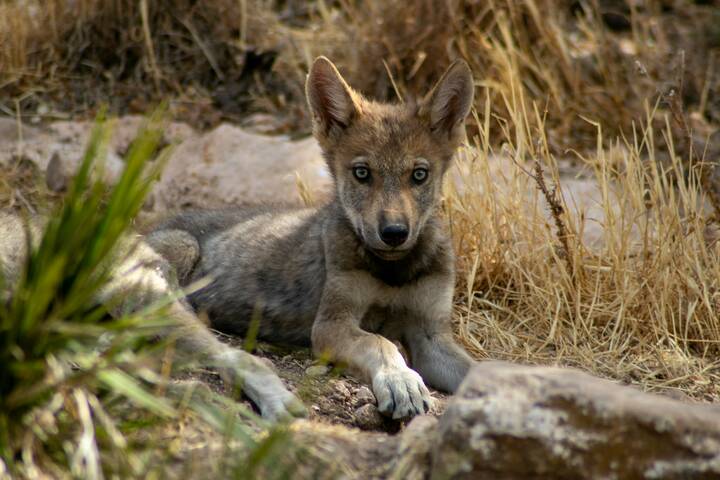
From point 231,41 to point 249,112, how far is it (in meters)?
0.76

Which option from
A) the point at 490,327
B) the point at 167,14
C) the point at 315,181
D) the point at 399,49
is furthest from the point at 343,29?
the point at 490,327

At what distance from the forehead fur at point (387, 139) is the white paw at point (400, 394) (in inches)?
48.5

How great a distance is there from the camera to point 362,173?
5.55 m

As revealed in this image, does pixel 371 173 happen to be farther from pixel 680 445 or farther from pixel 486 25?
pixel 486 25

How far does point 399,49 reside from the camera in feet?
29.0

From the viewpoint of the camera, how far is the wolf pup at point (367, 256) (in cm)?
539

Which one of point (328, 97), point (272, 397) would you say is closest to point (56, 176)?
point (328, 97)

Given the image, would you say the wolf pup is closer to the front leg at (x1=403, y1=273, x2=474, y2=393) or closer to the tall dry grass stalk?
the front leg at (x1=403, y1=273, x2=474, y2=393)

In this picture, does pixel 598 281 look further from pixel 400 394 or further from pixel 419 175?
pixel 400 394

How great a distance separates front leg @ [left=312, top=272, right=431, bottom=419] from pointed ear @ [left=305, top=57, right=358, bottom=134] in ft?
2.98

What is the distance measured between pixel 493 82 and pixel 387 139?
2663 mm

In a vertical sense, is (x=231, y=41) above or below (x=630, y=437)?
below

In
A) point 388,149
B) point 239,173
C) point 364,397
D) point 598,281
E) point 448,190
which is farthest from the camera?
point 239,173

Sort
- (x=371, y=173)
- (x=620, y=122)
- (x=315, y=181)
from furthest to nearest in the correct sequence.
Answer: (x=620, y=122) → (x=315, y=181) → (x=371, y=173)
